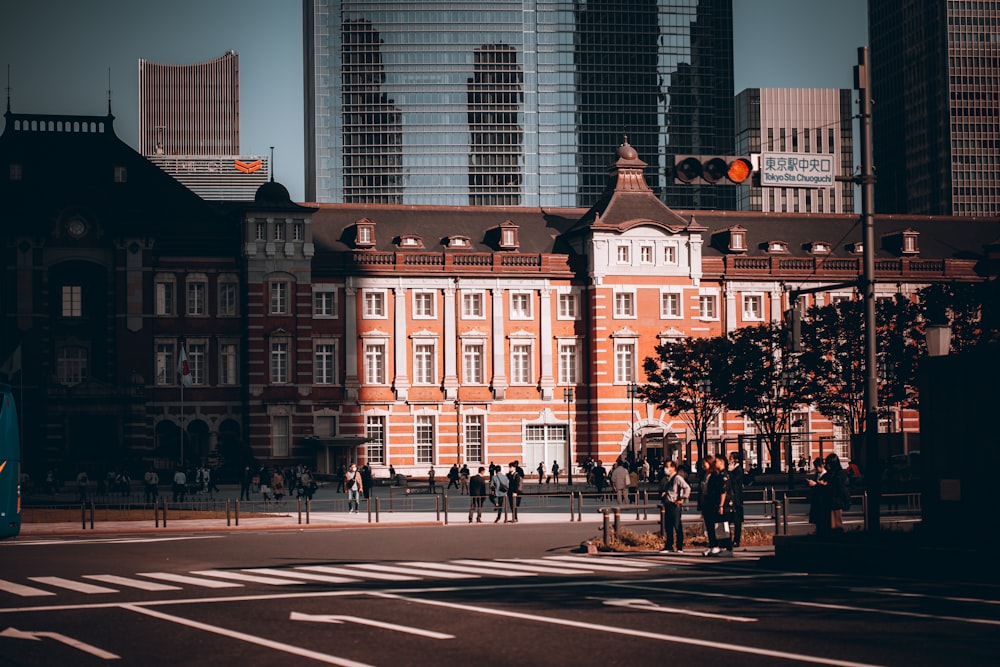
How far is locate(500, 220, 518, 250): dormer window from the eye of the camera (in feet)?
277

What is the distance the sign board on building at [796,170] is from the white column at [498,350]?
59304 millimetres

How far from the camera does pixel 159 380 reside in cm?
8025

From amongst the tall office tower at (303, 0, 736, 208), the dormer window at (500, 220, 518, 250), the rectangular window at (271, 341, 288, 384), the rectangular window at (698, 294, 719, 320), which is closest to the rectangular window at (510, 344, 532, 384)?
the dormer window at (500, 220, 518, 250)

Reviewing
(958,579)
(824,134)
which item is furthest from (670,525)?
(824,134)

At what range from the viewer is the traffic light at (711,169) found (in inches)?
903

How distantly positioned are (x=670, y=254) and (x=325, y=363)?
21.1m

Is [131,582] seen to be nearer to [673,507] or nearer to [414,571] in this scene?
[414,571]

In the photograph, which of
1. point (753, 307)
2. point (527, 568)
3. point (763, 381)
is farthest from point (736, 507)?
point (753, 307)

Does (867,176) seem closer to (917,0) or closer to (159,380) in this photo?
(159,380)

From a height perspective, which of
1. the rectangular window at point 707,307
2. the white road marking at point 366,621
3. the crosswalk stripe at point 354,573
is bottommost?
the crosswalk stripe at point 354,573

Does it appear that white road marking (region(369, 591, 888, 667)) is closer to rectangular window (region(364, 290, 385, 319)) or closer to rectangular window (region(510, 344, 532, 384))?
rectangular window (region(364, 290, 385, 319))

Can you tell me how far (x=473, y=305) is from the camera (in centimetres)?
8388

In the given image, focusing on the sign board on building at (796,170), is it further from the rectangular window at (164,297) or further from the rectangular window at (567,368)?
the rectangular window at (164,297)

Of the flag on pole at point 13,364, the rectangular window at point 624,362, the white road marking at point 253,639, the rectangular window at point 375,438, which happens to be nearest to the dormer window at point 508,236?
the rectangular window at point 624,362
